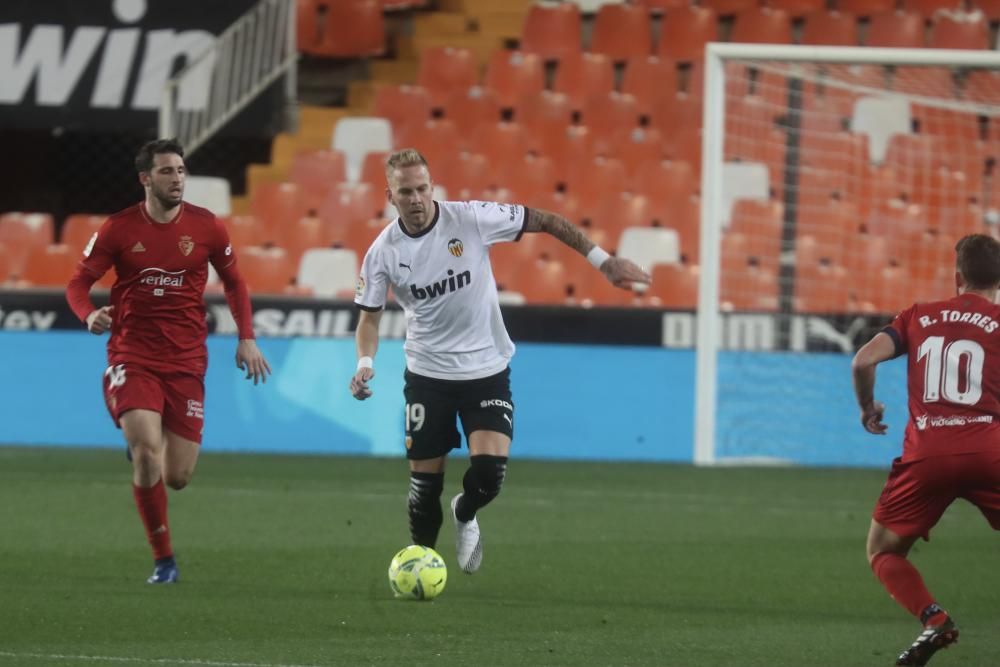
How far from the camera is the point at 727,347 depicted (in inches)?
564

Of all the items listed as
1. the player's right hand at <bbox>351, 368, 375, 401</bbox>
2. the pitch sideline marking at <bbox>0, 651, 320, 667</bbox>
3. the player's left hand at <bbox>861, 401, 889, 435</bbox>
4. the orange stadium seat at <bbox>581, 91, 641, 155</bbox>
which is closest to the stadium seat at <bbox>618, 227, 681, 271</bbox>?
the orange stadium seat at <bbox>581, 91, 641, 155</bbox>

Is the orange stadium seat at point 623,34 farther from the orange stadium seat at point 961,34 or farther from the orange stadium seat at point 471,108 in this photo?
the orange stadium seat at point 961,34

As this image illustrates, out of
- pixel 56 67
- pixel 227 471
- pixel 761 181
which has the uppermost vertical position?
pixel 56 67

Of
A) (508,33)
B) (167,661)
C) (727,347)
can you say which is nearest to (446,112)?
(508,33)

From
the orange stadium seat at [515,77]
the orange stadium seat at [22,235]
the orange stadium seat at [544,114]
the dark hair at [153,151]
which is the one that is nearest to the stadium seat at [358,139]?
the orange stadium seat at [515,77]

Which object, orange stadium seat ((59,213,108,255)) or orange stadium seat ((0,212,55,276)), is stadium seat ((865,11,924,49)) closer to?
orange stadium seat ((59,213,108,255))

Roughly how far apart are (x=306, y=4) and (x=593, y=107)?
→ 130 inches

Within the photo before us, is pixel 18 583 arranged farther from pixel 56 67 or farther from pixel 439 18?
pixel 439 18

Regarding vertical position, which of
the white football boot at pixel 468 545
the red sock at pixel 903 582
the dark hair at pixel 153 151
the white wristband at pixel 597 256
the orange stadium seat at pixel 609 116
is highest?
the orange stadium seat at pixel 609 116

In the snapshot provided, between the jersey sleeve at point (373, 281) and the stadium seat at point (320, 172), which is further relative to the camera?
the stadium seat at point (320, 172)

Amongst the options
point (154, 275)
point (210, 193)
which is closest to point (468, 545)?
point (154, 275)

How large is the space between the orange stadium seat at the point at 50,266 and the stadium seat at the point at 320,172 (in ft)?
7.55

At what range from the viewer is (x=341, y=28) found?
18297mm

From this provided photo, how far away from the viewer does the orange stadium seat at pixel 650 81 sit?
17469mm
